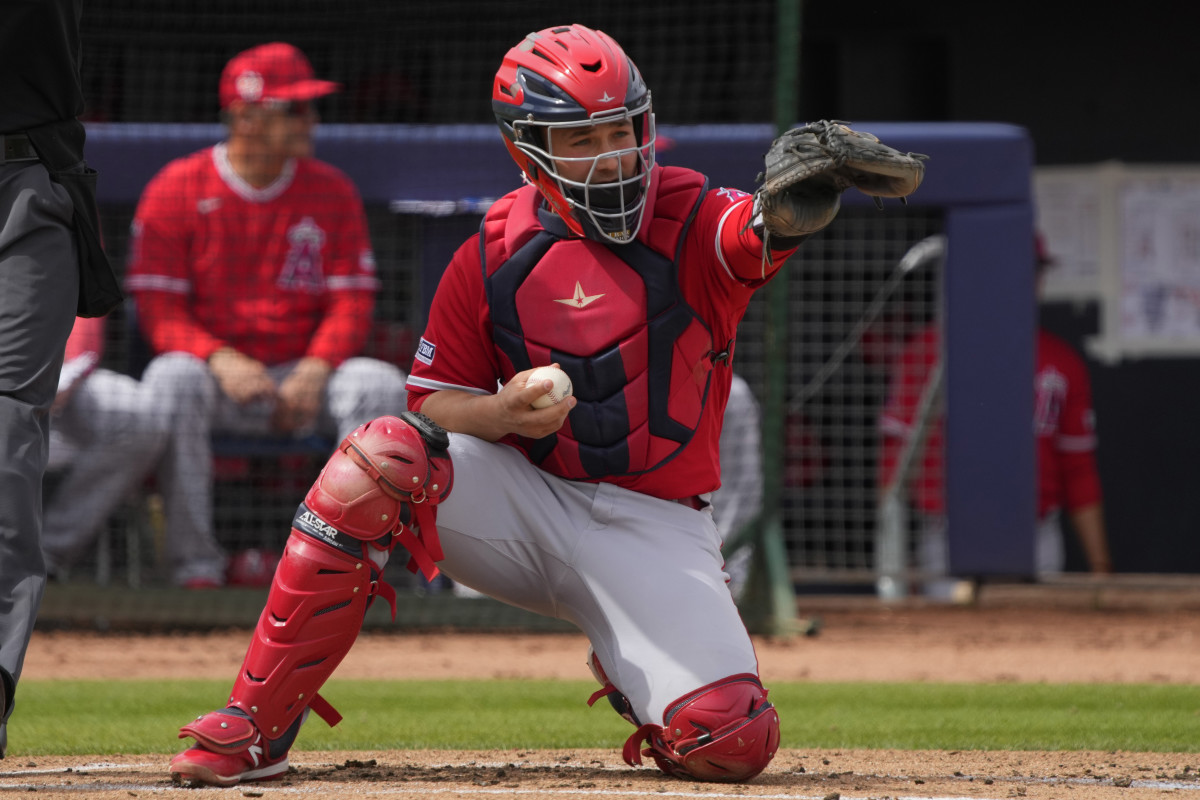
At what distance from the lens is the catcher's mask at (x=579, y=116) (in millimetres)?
3037

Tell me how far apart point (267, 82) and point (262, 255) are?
683 millimetres

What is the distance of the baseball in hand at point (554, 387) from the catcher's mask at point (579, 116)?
0.35 metres

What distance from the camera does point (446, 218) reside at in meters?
6.30

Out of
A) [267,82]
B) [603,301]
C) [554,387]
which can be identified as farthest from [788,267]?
[554,387]

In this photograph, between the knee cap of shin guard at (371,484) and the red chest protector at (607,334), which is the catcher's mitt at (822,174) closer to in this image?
the red chest protector at (607,334)

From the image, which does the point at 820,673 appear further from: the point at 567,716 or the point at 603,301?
the point at 603,301

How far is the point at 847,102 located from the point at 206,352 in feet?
11.7

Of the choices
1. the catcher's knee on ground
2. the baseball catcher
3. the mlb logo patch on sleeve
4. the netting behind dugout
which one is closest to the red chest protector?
the mlb logo patch on sleeve

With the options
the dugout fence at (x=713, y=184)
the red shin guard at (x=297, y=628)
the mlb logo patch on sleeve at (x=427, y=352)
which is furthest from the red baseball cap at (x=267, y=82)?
the red shin guard at (x=297, y=628)

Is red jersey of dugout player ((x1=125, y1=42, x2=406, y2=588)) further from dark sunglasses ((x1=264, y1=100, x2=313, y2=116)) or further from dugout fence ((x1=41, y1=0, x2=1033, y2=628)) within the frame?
dugout fence ((x1=41, y1=0, x2=1033, y2=628))

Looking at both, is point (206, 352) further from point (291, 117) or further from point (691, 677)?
point (691, 677)

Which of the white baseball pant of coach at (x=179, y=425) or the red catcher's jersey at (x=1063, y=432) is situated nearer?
the white baseball pant of coach at (x=179, y=425)

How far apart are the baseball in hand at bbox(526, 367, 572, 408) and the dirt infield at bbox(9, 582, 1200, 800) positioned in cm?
70

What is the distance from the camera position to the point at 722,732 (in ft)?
9.45
